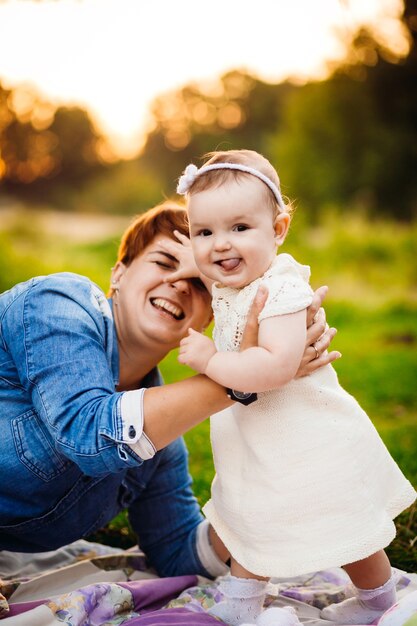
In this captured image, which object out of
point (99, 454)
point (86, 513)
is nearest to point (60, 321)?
point (99, 454)

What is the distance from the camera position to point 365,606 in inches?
84.0

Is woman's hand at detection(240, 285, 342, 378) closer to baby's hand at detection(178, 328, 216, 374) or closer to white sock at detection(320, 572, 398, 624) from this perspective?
baby's hand at detection(178, 328, 216, 374)

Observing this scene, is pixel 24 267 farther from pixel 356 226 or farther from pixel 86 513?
pixel 86 513

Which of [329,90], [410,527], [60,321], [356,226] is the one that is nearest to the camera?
[60,321]

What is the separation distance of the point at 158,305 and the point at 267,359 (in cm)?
65

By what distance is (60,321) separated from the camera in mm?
2012

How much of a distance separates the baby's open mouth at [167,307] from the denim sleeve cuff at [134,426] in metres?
0.47

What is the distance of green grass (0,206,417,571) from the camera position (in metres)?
3.87

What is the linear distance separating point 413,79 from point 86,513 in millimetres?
16186

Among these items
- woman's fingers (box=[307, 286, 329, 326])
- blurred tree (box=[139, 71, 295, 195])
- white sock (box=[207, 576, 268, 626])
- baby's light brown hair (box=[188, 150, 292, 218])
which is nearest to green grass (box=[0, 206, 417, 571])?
white sock (box=[207, 576, 268, 626])

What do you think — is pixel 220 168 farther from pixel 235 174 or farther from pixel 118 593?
pixel 118 593

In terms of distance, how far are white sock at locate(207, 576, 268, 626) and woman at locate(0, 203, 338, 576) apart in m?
0.50

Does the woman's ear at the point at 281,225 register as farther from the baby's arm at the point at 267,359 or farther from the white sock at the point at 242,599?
the white sock at the point at 242,599

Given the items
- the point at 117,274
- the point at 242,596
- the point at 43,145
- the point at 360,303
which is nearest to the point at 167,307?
the point at 117,274
